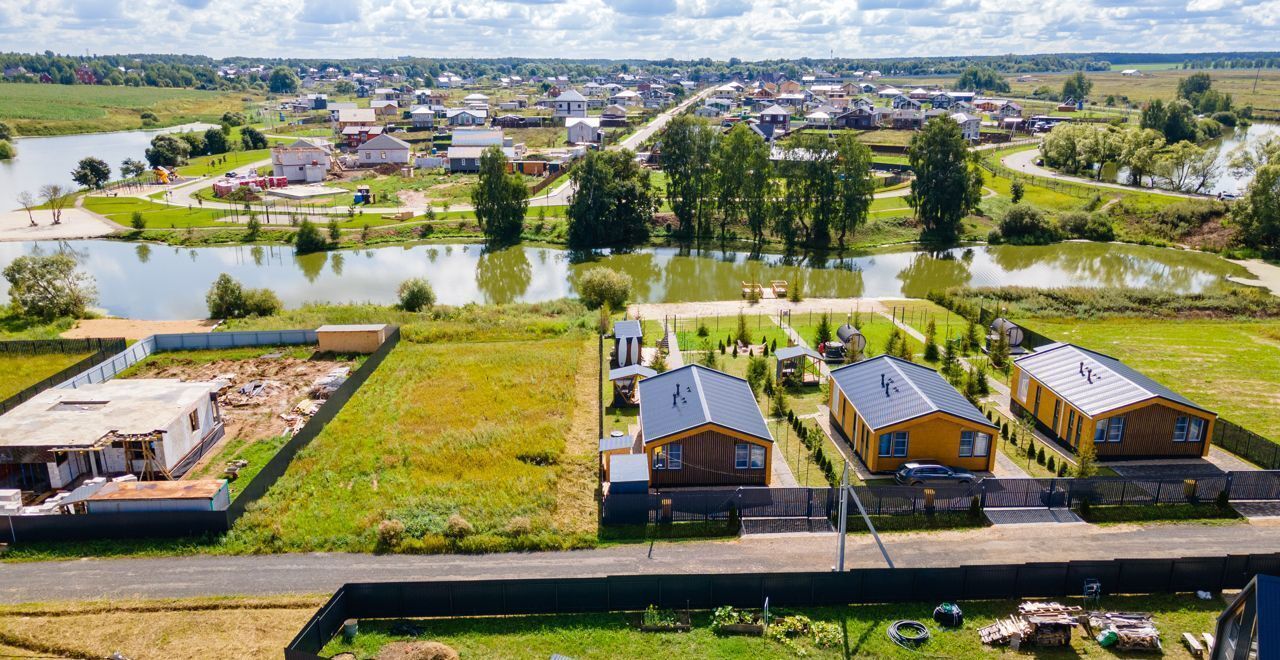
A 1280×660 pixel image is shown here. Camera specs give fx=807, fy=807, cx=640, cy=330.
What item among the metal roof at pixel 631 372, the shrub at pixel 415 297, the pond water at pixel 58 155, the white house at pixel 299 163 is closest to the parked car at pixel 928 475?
the metal roof at pixel 631 372

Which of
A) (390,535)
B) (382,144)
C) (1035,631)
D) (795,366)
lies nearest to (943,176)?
(795,366)

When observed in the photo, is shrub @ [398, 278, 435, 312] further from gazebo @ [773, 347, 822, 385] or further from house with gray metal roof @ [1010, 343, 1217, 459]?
house with gray metal roof @ [1010, 343, 1217, 459]

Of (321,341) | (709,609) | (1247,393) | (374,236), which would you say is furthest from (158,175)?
(1247,393)

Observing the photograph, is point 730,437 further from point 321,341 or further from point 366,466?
point 321,341

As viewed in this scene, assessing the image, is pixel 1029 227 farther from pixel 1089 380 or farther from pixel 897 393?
pixel 897 393

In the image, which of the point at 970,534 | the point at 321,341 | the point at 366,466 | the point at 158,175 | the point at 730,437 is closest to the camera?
the point at 970,534

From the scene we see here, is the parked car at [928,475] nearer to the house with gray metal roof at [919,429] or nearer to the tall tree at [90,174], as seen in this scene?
the house with gray metal roof at [919,429]

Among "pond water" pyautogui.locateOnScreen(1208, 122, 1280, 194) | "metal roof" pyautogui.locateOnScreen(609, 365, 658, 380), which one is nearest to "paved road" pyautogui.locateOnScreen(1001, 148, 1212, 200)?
"pond water" pyautogui.locateOnScreen(1208, 122, 1280, 194)
